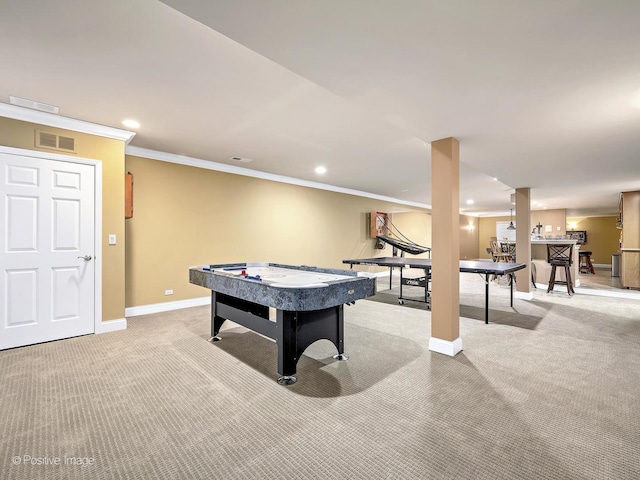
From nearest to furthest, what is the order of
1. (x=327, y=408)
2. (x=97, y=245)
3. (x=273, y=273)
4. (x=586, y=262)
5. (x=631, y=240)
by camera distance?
(x=327, y=408)
(x=273, y=273)
(x=97, y=245)
(x=631, y=240)
(x=586, y=262)

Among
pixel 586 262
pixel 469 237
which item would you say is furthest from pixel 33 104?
pixel 469 237

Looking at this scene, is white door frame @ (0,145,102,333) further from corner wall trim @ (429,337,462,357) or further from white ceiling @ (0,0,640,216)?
corner wall trim @ (429,337,462,357)

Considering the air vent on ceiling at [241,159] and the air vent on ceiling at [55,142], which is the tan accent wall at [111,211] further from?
the air vent on ceiling at [241,159]

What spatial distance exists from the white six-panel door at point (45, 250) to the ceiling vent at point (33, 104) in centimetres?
54

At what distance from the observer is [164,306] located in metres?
4.75

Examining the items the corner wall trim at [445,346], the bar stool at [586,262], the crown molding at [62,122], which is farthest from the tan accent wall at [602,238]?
the crown molding at [62,122]

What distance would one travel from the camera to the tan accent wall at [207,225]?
15.0 feet

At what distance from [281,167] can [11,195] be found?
3.62 meters

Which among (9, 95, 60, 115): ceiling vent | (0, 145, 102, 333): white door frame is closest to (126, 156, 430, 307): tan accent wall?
(0, 145, 102, 333): white door frame

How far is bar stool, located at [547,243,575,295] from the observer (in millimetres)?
6234

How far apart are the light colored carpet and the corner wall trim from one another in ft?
0.28

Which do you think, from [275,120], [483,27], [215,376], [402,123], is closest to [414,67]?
[483,27]

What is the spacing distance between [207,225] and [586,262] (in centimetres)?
1216

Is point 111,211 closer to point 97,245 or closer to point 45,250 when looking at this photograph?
point 97,245
